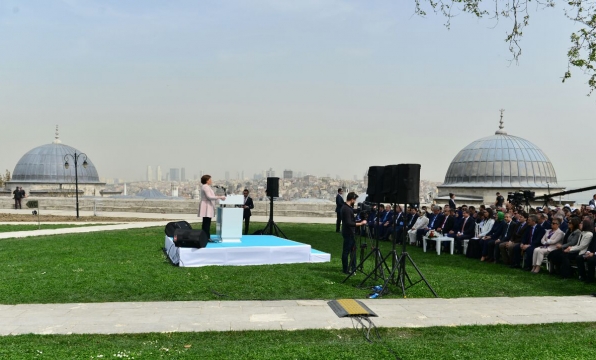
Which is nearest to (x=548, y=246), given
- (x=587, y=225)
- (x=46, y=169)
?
(x=587, y=225)

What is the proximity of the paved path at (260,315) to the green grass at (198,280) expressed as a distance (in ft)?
1.85

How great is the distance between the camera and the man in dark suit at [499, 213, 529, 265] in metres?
13.5

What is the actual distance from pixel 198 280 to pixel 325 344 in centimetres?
468

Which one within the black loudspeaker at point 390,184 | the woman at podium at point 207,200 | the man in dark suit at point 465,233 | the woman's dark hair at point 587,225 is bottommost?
the man in dark suit at point 465,233

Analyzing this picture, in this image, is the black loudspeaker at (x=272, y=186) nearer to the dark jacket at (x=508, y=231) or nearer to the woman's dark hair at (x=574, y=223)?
the dark jacket at (x=508, y=231)

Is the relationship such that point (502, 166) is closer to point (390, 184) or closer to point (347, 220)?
point (347, 220)

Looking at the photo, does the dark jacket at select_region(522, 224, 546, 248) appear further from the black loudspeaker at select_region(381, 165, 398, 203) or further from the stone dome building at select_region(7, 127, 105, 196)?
the stone dome building at select_region(7, 127, 105, 196)

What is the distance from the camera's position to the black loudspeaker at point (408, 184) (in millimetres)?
9289

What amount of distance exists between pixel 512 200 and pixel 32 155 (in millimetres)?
57135

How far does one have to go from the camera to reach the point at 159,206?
37875mm

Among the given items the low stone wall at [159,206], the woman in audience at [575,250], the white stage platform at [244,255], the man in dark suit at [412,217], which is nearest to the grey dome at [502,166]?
the low stone wall at [159,206]

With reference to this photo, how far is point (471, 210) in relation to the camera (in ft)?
53.1

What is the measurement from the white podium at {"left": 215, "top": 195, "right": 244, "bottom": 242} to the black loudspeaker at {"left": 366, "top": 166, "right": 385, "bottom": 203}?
447cm

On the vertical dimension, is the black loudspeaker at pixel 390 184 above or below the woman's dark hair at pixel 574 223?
above
